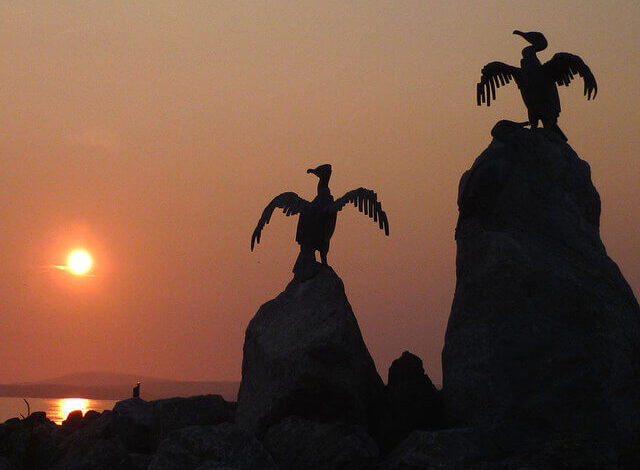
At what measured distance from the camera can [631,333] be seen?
16438 millimetres

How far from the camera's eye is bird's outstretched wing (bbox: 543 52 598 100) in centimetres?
1842

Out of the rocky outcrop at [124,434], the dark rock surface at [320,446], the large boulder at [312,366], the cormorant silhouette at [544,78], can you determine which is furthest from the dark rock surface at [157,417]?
the cormorant silhouette at [544,78]

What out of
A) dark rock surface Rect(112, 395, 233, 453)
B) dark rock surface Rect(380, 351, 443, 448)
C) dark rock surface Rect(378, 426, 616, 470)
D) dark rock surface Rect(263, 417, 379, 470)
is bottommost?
dark rock surface Rect(378, 426, 616, 470)

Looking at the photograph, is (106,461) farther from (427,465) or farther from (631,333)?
(631,333)

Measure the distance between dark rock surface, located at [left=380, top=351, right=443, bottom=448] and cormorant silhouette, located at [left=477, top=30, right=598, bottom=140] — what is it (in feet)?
16.8

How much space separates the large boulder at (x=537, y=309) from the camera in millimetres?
15719

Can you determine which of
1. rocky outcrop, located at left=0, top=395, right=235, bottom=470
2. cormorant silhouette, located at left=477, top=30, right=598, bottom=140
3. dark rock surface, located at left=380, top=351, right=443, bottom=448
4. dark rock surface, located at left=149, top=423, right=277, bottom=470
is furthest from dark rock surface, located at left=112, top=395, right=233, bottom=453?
cormorant silhouette, located at left=477, top=30, right=598, bottom=140

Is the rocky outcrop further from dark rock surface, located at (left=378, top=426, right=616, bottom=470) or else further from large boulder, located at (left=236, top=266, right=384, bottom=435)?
dark rock surface, located at (left=378, top=426, right=616, bottom=470)

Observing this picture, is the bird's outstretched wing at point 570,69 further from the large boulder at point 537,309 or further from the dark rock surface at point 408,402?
the dark rock surface at point 408,402

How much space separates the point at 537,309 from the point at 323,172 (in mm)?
5371

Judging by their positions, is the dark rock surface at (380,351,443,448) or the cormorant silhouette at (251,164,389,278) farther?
the cormorant silhouette at (251,164,389,278)

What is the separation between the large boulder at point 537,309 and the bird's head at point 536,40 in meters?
1.95

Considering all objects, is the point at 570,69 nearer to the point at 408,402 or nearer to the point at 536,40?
the point at 536,40

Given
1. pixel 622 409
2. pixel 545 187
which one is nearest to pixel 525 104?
pixel 545 187
